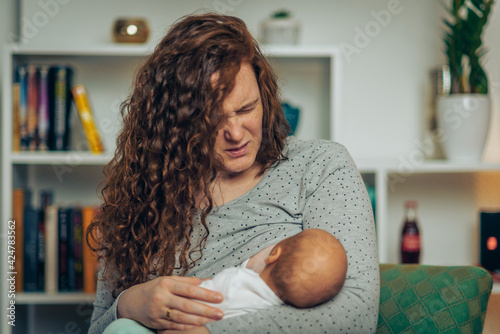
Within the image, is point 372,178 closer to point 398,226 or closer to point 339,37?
point 398,226

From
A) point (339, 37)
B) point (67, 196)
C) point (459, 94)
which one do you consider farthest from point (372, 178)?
point (67, 196)

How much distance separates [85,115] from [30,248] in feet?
1.88

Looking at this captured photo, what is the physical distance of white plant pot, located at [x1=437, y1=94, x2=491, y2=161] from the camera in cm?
200

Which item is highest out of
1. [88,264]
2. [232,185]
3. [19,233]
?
[232,185]

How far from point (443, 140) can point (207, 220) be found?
1.28 m

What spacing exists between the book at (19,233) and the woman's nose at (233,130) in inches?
49.0

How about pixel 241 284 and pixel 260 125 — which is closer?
pixel 241 284

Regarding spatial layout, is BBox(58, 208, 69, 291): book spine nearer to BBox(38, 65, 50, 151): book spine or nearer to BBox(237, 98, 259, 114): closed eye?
BBox(38, 65, 50, 151): book spine

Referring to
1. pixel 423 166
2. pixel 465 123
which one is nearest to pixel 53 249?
pixel 423 166

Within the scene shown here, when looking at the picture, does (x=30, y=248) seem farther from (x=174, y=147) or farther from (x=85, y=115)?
(x=174, y=147)

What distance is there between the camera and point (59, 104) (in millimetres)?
2021

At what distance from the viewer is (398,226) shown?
2.32 meters

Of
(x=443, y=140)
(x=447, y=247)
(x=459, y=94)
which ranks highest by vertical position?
(x=459, y=94)

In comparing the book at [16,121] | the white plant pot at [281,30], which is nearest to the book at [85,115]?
the book at [16,121]
